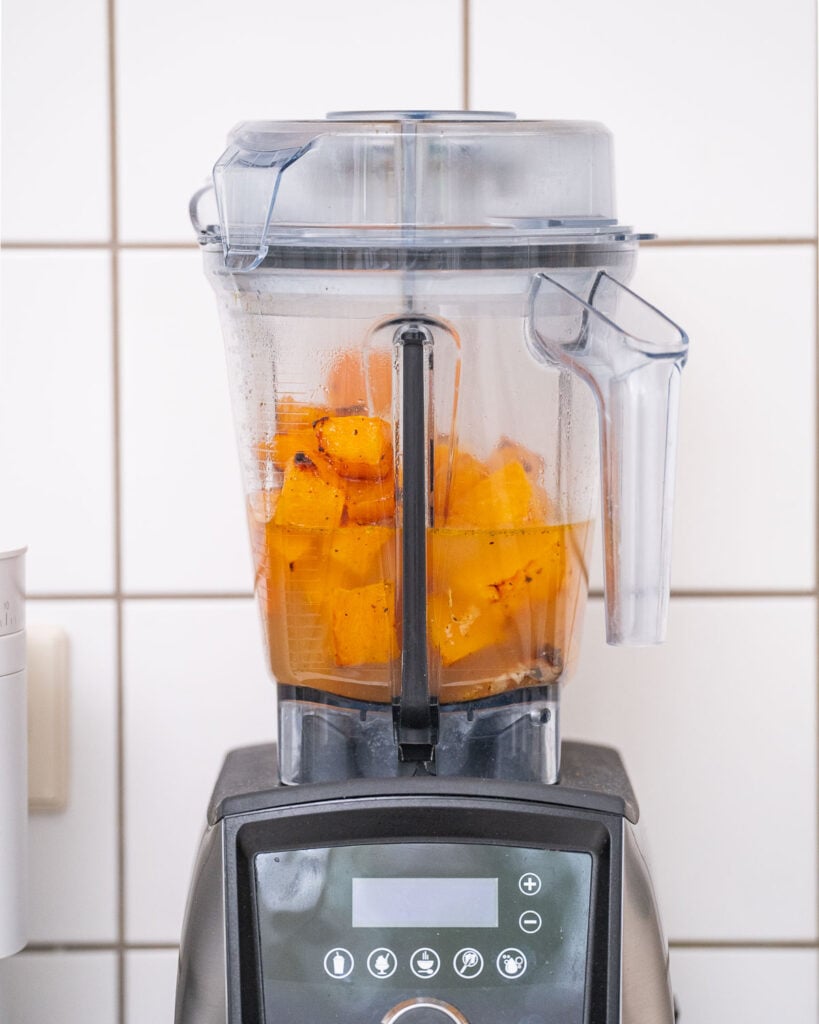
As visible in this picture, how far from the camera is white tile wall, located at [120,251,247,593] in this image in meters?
0.77

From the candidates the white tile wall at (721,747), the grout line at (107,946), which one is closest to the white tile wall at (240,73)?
the white tile wall at (721,747)

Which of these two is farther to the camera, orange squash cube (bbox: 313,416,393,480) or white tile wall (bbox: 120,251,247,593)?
white tile wall (bbox: 120,251,247,593)

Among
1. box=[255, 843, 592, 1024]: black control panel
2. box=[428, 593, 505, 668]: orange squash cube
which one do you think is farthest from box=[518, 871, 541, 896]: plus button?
box=[428, 593, 505, 668]: orange squash cube

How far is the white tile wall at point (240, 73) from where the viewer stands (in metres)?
0.75

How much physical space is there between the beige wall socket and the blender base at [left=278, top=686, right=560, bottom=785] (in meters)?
0.25

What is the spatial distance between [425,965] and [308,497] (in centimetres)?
23

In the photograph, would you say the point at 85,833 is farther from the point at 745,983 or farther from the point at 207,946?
the point at 745,983

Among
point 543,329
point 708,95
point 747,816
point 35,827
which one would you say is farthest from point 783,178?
point 35,827

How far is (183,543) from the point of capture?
0.78m

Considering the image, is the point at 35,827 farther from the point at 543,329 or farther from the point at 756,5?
the point at 756,5

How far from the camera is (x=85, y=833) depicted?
0.79 m

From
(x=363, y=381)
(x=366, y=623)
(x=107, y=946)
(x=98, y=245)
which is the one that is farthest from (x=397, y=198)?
(x=107, y=946)

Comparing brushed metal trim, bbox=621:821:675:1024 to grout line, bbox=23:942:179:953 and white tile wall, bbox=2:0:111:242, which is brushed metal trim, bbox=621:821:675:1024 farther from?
white tile wall, bbox=2:0:111:242

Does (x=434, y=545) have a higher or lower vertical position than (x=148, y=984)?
higher
